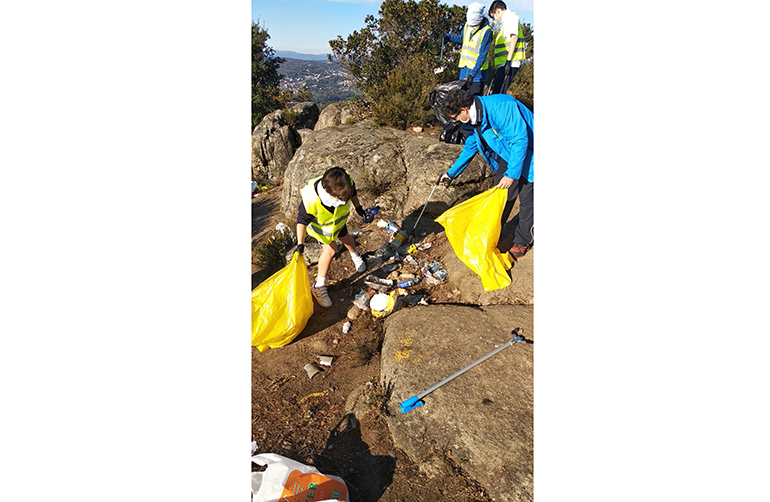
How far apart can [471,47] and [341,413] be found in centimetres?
442

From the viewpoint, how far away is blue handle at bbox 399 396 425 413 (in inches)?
86.5

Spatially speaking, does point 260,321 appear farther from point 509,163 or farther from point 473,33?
point 473,33

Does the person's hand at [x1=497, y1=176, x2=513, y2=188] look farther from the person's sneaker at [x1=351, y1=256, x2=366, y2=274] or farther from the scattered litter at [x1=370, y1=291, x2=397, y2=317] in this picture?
the person's sneaker at [x1=351, y1=256, x2=366, y2=274]

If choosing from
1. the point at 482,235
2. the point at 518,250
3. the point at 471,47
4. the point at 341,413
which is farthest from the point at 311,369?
the point at 471,47

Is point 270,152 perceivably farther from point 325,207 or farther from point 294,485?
point 294,485

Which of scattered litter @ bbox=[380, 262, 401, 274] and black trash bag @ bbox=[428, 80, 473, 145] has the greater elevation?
black trash bag @ bbox=[428, 80, 473, 145]

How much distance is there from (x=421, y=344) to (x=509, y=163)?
155cm

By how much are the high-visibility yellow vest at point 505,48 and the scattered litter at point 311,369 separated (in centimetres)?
402

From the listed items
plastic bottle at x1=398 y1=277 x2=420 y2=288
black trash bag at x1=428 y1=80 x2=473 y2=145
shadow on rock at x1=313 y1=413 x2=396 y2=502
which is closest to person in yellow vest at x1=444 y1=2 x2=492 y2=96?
black trash bag at x1=428 y1=80 x2=473 y2=145

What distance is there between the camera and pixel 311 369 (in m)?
2.81

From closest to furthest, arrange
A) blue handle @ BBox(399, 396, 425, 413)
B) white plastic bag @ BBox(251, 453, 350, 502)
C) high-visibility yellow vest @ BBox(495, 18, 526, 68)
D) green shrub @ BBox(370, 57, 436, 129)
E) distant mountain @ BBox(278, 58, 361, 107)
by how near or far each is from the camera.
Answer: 1. white plastic bag @ BBox(251, 453, 350, 502)
2. blue handle @ BBox(399, 396, 425, 413)
3. high-visibility yellow vest @ BBox(495, 18, 526, 68)
4. green shrub @ BBox(370, 57, 436, 129)
5. distant mountain @ BBox(278, 58, 361, 107)

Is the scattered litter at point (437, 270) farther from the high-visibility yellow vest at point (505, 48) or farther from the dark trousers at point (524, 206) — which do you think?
the high-visibility yellow vest at point (505, 48)

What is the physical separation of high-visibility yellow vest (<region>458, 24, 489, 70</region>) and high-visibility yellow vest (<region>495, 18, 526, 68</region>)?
189 millimetres

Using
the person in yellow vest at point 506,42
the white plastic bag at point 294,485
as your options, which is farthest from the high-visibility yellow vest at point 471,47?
the white plastic bag at point 294,485
